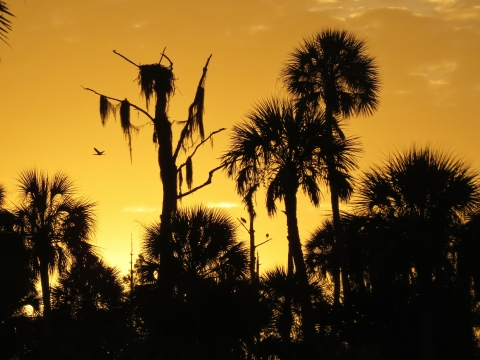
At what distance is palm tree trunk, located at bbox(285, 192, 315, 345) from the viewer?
81.2 feet

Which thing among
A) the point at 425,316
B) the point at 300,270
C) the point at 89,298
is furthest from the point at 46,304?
the point at 425,316

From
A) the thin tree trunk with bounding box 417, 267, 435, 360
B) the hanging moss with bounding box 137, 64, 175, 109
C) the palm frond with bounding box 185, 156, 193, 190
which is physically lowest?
the thin tree trunk with bounding box 417, 267, 435, 360

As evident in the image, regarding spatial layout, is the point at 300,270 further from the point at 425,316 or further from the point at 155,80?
the point at 155,80

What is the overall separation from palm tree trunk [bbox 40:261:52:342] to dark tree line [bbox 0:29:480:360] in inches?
1.6

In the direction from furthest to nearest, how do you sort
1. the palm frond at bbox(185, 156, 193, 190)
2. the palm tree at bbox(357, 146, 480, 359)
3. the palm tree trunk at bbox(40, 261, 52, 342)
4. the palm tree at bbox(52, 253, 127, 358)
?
the palm tree at bbox(52, 253, 127, 358), the palm frond at bbox(185, 156, 193, 190), the palm tree trunk at bbox(40, 261, 52, 342), the palm tree at bbox(357, 146, 480, 359)

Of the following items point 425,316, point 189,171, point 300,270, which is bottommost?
point 425,316

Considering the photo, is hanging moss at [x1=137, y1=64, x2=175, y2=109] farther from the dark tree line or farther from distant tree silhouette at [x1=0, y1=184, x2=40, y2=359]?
distant tree silhouette at [x1=0, y1=184, x2=40, y2=359]

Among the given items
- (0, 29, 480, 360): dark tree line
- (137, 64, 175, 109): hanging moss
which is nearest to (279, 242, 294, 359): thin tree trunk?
(0, 29, 480, 360): dark tree line

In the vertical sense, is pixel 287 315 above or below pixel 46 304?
below

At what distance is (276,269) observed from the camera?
3025 cm

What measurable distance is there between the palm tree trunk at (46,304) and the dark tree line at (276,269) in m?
0.04

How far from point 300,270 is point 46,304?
30.2 ft

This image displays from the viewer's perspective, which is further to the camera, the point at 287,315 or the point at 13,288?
the point at 13,288

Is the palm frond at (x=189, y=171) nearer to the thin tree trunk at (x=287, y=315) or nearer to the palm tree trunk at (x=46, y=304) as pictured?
the thin tree trunk at (x=287, y=315)
